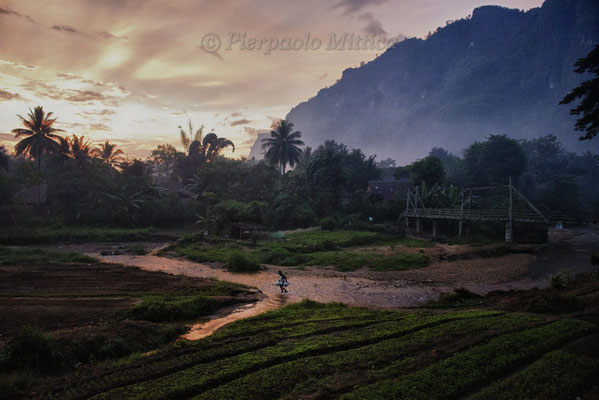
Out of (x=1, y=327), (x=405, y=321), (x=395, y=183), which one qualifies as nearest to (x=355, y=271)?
(x=405, y=321)

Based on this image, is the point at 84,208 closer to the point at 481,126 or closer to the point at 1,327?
the point at 1,327

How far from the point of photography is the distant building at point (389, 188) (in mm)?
51031

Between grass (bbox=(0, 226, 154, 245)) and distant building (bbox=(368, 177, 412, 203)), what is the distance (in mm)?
34866

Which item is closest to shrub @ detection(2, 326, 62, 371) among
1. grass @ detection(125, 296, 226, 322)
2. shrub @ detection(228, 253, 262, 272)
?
grass @ detection(125, 296, 226, 322)

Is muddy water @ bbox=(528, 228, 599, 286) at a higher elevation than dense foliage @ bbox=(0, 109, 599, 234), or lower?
lower

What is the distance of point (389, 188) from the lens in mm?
52500

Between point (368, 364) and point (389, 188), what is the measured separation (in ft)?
154

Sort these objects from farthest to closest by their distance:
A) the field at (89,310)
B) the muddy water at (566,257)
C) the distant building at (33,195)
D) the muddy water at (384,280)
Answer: the distant building at (33,195) < the muddy water at (566,257) < the muddy water at (384,280) < the field at (89,310)

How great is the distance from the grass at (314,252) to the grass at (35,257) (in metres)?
8.23

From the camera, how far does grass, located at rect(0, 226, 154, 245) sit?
35781mm

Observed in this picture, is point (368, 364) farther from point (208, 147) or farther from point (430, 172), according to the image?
point (208, 147)

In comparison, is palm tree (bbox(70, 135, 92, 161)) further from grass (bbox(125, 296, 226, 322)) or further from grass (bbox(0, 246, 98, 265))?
grass (bbox(125, 296, 226, 322))

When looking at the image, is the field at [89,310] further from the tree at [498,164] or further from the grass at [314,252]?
the tree at [498,164]

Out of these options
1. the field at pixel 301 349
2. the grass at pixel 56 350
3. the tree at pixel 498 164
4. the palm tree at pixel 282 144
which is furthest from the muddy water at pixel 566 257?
the palm tree at pixel 282 144
